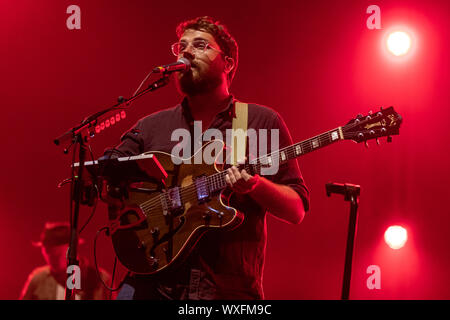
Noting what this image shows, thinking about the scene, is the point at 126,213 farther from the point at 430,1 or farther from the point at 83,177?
the point at 430,1

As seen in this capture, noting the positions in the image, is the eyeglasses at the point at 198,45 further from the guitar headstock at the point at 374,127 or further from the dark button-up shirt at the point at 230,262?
the guitar headstock at the point at 374,127

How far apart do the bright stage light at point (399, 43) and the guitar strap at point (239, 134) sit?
6.40ft

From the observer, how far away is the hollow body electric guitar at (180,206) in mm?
2387

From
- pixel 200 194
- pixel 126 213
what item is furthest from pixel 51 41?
pixel 200 194

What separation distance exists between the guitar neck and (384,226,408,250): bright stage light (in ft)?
6.44

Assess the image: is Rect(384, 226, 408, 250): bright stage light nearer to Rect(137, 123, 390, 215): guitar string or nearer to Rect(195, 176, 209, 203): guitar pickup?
Rect(137, 123, 390, 215): guitar string

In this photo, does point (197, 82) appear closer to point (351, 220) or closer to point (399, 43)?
point (351, 220)

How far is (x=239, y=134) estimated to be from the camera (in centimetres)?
260

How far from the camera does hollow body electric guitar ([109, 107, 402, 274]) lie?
7.83ft

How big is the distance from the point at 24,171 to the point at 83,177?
2218 millimetres

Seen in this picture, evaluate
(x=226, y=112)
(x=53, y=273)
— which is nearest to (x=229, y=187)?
(x=226, y=112)

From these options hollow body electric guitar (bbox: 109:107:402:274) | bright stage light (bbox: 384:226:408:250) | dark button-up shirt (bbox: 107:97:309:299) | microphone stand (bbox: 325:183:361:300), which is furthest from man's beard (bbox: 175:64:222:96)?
bright stage light (bbox: 384:226:408:250)

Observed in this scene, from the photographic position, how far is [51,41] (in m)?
4.30
